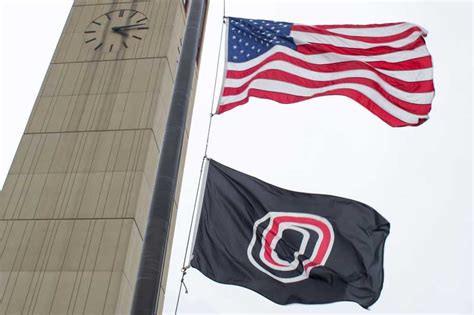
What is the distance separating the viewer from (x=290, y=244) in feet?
31.0

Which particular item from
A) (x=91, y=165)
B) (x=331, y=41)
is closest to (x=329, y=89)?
(x=331, y=41)

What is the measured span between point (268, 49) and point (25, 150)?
11391 mm

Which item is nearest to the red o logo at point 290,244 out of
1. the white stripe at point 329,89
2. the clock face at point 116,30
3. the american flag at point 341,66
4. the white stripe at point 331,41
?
the american flag at point 341,66

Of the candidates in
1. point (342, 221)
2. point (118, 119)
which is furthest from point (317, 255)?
point (118, 119)

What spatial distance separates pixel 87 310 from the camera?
16484 millimetres

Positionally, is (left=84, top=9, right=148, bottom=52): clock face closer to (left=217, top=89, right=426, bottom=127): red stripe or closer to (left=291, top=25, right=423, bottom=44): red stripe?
(left=291, top=25, right=423, bottom=44): red stripe

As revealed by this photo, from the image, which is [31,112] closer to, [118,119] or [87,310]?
[118,119]

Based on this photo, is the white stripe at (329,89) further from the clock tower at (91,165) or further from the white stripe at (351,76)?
the clock tower at (91,165)

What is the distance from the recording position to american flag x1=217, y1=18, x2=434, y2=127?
1174 cm

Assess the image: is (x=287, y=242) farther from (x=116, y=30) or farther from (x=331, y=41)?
(x=116, y=30)

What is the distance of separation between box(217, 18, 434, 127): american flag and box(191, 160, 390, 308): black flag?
2629 millimetres

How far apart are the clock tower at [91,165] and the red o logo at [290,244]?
834 cm

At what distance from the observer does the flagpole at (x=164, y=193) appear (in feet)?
19.9

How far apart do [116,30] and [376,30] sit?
13.2 metres
